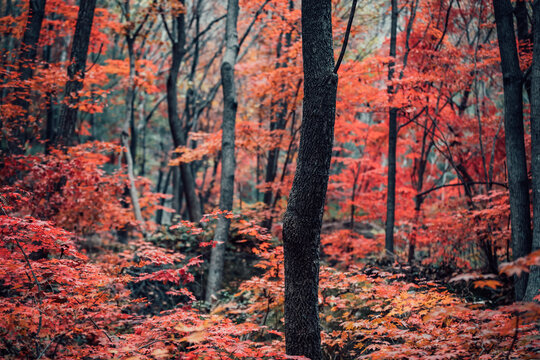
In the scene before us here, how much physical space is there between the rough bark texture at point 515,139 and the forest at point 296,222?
2cm

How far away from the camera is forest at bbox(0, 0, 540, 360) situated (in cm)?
285

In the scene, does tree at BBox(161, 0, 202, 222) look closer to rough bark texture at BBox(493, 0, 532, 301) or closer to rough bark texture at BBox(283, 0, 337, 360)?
Answer: rough bark texture at BBox(283, 0, 337, 360)

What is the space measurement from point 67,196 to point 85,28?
370 centimetres

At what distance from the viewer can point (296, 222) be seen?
286 cm

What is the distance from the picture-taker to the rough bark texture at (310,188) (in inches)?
112

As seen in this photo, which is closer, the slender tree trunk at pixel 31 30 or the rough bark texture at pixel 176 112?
the slender tree trunk at pixel 31 30

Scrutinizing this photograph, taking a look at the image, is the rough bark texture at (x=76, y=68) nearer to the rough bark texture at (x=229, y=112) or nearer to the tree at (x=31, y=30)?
the tree at (x=31, y=30)

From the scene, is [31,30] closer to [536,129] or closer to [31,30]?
[31,30]

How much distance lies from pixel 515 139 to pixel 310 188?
4092mm

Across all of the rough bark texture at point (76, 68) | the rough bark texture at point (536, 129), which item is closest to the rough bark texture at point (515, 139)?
the rough bark texture at point (536, 129)

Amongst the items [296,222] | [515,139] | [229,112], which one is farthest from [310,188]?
[229,112]

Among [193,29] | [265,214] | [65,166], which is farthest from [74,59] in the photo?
[193,29]

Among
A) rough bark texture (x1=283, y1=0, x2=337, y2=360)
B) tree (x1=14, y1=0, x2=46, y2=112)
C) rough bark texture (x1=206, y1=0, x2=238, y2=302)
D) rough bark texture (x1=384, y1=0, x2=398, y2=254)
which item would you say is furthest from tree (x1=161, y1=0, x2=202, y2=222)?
rough bark texture (x1=283, y1=0, x2=337, y2=360)

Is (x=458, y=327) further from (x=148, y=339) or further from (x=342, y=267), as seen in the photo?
(x=342, y=267)
